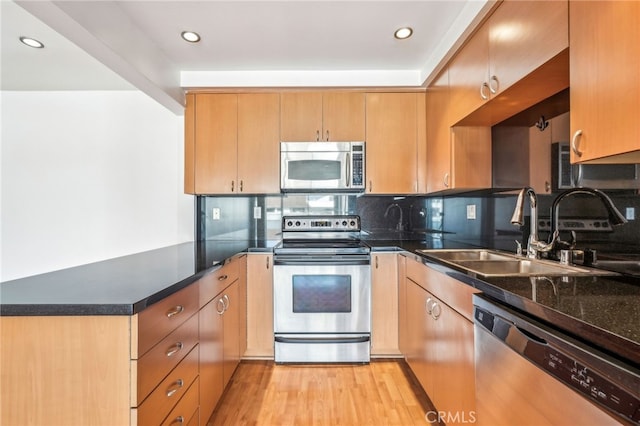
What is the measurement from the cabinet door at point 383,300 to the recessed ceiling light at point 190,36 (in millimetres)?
1932

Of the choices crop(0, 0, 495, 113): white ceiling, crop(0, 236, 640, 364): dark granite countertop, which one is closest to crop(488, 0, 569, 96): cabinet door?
crop(0, 0, 495, 113): white ceiling

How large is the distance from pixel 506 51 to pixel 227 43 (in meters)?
1.66

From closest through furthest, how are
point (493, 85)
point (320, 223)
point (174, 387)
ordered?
point (174, 387) → point (493, 85) → point (320, 223)

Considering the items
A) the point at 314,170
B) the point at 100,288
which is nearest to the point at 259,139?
the point at 314,170

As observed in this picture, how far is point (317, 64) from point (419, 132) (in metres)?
0.99

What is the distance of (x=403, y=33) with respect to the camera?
1.93 m

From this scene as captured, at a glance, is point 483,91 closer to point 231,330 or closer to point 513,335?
point 513,335

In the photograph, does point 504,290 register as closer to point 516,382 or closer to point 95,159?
point 516,382

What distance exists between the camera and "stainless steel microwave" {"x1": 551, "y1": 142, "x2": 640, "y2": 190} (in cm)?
125

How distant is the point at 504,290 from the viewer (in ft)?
3.08

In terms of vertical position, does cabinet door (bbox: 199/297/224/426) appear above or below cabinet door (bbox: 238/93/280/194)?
below

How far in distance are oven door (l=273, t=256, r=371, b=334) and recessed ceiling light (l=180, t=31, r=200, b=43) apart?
5.26ft

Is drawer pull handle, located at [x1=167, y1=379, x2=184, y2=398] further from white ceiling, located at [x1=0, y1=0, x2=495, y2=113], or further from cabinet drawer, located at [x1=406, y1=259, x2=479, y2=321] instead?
white ceiling, located at [x1=0, y1=0, x2=495, y2=113]

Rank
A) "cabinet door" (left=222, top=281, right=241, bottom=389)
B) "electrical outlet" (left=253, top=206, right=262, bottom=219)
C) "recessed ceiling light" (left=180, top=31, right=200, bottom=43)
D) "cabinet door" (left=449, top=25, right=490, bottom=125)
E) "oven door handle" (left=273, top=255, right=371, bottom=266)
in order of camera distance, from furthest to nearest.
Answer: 1. "electrical outlet" (left=253, top=206, right=262, bottom=219)
2. "oven door handle" (left=273, top=255, right=371, bottom=266)
3. "recessed ceiling light" (left=180, top=31, right=200, bottom=43)
4. "cabinet door" (left=222, top=281, right=241, bottom=389)
5. "cabinet door" (left=449, top=25, right=490, bottom=125)
